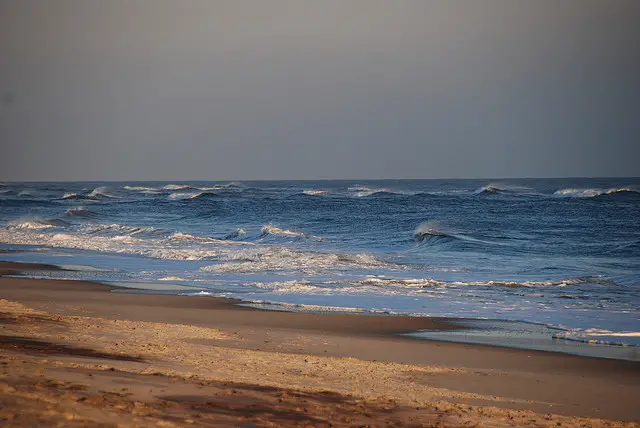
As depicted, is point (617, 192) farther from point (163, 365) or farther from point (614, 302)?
point (163, 365)

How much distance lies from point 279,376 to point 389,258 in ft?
50.8

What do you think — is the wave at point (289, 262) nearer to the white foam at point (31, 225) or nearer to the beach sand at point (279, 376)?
the beach sand at point (279, 376)

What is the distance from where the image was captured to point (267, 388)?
677cm

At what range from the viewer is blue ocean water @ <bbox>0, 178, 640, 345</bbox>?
13.5 metres

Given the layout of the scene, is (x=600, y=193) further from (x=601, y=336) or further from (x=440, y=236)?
(x=601, y=336)

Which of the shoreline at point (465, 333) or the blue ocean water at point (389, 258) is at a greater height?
the blue ocean water at point (389, 258)

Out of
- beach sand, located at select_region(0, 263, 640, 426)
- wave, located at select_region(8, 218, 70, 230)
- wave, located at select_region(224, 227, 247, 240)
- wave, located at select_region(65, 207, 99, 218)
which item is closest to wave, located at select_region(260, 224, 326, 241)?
wave, located at select_region(224, 227, 247, 240)

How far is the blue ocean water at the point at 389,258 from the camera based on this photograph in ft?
44.4

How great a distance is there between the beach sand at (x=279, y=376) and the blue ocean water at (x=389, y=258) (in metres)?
2.11

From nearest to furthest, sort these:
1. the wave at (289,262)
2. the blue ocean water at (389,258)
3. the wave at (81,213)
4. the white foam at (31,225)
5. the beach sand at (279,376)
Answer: the beach sand at (279,376) < the blue ocean water at (389,258) < the wave at (289,262) < the white foam at (31,225) < the wave at (81,213)

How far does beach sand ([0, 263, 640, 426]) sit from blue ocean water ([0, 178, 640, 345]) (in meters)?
2.11

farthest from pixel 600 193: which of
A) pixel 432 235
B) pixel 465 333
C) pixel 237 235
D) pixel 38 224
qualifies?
pixel 465 333

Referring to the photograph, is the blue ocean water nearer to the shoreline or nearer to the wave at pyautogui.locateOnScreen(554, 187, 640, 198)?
the shoreline

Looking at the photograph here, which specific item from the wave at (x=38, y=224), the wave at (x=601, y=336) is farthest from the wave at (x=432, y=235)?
the wave at (x=38, y=224)
